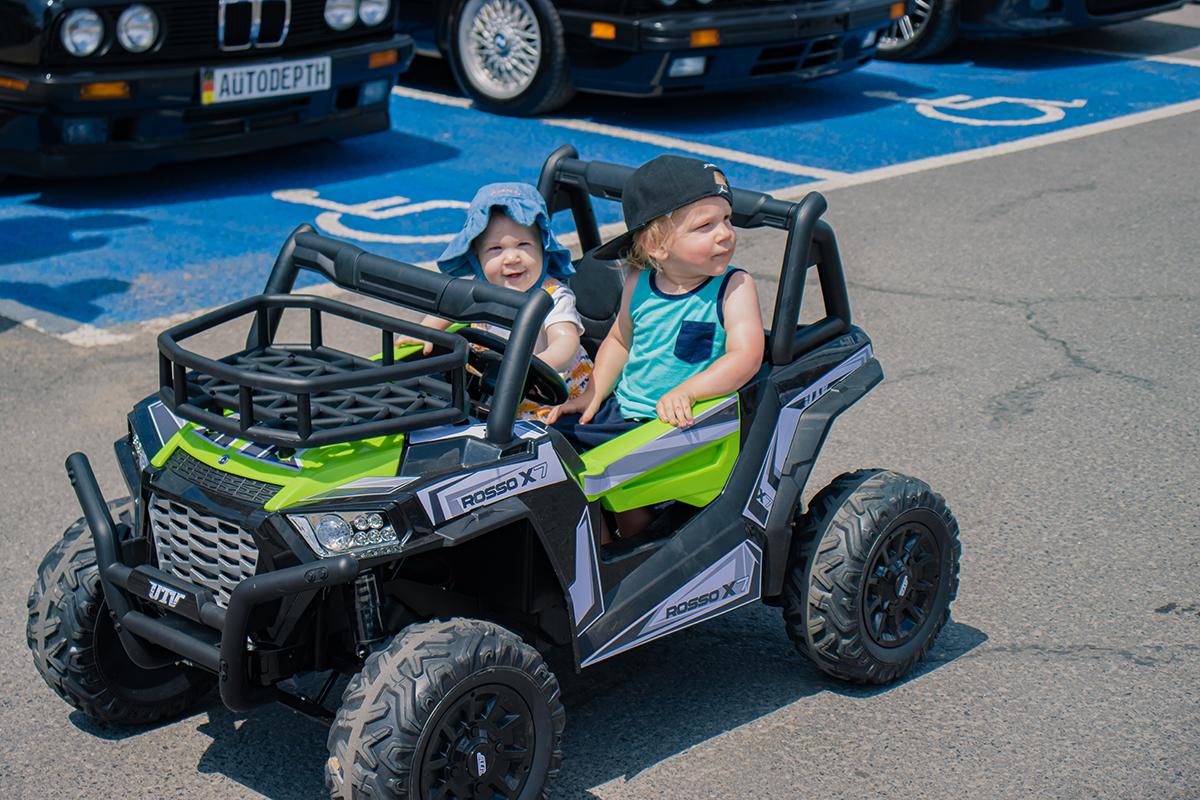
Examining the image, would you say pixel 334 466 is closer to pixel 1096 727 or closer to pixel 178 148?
pixel 1096 727

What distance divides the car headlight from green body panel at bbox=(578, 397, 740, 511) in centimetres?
49

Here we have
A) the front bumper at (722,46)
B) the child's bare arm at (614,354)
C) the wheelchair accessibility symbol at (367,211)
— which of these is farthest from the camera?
the front bumper at (722,46)

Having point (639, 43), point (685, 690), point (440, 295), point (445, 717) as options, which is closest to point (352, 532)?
point (445, 717)

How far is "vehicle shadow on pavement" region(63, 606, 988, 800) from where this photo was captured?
364 cm

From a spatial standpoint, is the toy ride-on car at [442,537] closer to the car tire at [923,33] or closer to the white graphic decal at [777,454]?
the white graphic decal at [777,454]

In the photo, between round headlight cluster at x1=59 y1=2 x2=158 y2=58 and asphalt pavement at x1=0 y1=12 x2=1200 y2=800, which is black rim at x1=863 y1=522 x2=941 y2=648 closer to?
asphalt pavement at x1=0 y1=12 x2=1200 y2=800

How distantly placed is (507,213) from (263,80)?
477 centimetres

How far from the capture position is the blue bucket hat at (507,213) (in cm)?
376

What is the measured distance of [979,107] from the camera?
10.8 m

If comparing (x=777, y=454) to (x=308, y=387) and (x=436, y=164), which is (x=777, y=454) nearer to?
(x=308, y=387)

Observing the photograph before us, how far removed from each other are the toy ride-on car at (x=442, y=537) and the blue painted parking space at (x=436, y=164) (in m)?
3.36

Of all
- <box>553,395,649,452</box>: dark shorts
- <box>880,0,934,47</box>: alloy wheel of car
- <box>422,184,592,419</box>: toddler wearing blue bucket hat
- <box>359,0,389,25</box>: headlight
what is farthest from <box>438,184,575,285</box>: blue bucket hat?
<box>880,0,934,47</box>: alloy wheel of car

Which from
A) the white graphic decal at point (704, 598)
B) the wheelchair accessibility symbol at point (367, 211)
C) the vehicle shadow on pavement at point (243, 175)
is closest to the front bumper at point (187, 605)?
the white graphic decal at point (704, 598)

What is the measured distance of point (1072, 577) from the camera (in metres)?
4.57
